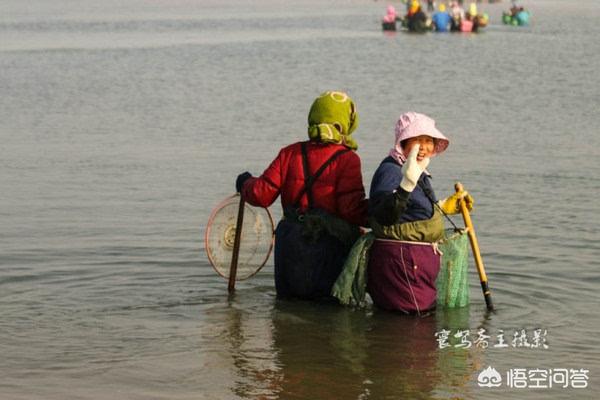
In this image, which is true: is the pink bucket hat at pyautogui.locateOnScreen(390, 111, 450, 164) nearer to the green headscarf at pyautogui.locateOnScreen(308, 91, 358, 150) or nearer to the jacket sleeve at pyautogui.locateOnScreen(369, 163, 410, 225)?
the jacket sleeve at pyautogui.locateOnScreen(369, 163, 410, 225)

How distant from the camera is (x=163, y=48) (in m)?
39.2

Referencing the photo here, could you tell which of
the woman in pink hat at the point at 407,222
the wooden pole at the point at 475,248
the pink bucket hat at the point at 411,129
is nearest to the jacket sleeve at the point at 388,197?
the woman in pink hat at the point at 407,222

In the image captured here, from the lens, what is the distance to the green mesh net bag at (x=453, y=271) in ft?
26.5

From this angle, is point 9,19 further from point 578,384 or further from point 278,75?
point 578,384

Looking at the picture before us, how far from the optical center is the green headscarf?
8016 mm

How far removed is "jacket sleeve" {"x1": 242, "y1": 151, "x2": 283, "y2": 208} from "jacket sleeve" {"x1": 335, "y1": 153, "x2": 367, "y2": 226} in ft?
1.22

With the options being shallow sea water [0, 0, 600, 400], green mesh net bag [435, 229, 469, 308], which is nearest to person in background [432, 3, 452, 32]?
shallow sea water [0, 0, 600, 400]

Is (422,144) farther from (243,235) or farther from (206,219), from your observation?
(206,219)

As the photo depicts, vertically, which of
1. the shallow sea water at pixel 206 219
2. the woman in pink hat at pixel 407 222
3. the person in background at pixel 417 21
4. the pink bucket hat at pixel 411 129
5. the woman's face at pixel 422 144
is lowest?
the shallow sea water at pixel 206 219

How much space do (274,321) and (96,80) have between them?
20.4 m

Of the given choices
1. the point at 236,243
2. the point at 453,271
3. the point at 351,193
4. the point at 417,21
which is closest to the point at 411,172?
the point at 351,193

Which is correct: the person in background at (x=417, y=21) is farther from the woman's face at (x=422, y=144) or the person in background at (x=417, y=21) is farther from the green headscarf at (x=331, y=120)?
the woman's face at (x=422, y=144)

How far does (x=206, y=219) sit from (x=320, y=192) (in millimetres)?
4136

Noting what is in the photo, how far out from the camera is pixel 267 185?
8.16 meters
